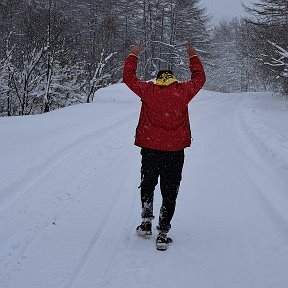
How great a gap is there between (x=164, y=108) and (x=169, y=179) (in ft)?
2.53

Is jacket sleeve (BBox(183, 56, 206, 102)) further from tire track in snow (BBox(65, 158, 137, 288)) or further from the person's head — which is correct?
tire track in snow (BBox(65, 158, 137, 288))

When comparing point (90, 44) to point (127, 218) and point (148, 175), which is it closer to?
point (127, 218)

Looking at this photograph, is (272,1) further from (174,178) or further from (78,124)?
(174,178)

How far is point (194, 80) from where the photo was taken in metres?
4.13

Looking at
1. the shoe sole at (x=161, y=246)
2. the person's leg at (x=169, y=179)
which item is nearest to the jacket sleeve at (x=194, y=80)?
the person's leg at (x=169, y=179)

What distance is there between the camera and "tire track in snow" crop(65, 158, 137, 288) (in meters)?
3.48

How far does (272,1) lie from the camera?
27.2 m

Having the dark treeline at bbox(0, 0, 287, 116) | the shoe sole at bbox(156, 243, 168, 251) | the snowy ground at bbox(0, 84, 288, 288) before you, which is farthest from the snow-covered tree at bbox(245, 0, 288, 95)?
the shoe sole at bbox(156, 243, 168, 251)

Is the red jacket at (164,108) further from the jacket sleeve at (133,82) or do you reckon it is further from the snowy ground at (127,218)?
A: the snowy ground at (127,218)

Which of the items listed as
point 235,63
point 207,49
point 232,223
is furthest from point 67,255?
point 235,63

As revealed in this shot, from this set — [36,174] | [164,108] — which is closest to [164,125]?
[164,108]

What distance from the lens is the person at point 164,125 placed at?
4098mm

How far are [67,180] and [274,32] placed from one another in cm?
2296

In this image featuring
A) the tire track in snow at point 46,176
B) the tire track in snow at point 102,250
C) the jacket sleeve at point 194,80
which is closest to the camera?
the tire track in snow at point 102,250
